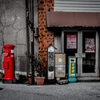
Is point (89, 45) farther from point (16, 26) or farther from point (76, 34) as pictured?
point (16, 26)

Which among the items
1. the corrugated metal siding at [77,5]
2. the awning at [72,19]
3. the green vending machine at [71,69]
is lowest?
the green vending machine at [71,69]

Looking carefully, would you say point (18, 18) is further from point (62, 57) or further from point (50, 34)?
point (62, 57)

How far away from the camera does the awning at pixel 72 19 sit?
302 inches

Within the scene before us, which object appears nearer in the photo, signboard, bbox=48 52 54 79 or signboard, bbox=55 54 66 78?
signboard, bbox=48 52 54 79

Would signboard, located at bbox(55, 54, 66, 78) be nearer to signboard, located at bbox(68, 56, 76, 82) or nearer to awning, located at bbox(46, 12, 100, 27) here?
signboard, located at bbox(68, 56, 76, 82)

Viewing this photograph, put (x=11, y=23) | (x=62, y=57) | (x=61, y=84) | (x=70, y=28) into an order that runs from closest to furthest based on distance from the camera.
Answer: (x=61, y=84)
(x=62, y=57)
(x=70, y=28)
(x=11, y=23)

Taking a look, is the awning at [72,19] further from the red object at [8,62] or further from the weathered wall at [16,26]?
the red object at [8,62]

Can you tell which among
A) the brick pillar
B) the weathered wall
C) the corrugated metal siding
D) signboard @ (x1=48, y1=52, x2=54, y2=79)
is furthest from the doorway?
the weathered wall

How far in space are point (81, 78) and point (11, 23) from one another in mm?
5339

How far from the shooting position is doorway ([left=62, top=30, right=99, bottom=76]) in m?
8.32

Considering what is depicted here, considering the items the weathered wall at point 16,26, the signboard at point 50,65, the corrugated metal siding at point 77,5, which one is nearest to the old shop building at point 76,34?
the corrugated metal siding at point 77,5

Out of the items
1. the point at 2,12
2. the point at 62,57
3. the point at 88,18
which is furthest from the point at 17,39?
the point at 88,18

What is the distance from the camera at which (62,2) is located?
8.46 metres

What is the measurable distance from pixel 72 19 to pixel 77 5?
4.03 feet
